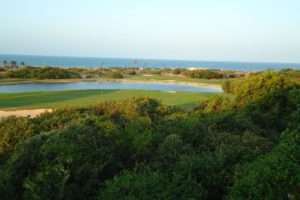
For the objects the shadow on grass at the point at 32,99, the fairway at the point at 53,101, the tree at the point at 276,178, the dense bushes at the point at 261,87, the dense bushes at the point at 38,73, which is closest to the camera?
the tree at the point at 276,178

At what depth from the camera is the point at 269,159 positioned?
22.6ft

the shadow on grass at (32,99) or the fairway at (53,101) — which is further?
the shadow on grass at (32,99)

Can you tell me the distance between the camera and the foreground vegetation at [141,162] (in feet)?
22.4

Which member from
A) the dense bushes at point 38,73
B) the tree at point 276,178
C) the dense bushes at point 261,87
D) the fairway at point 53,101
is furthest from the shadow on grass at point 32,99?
the dense bushes at point 38,73

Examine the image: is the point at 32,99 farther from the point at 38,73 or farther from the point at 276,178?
the point at 38,73

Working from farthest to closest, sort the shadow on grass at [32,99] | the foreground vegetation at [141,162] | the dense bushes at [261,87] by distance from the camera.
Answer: the shadow on grass at [32,99], the dense bushes at [261,87], the foreground vegetation at [141,162]

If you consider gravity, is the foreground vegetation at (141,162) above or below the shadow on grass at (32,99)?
above

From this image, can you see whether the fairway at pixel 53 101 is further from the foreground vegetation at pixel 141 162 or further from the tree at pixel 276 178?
the tree at pixel 276 178

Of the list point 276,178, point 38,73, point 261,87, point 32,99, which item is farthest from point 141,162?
point 38,73

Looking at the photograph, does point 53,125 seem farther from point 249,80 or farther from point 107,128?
point 249,80

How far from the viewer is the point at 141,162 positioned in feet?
29.9

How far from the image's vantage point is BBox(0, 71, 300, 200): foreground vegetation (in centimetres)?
681

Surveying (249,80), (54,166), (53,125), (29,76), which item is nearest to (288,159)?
(54,166)

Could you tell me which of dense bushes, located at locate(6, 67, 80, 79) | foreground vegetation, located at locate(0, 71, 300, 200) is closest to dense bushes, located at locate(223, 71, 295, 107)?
foreground vegetation, located at locate(0, 71, 300, 200)
